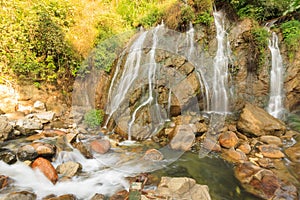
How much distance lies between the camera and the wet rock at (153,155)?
4.41 metres

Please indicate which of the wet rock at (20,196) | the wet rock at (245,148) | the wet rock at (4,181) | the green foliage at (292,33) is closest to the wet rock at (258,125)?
the wet rock at (245,148)

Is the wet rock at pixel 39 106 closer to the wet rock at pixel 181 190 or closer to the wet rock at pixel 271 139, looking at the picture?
the wet rock at pixel 181 190

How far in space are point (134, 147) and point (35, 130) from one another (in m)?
2.93

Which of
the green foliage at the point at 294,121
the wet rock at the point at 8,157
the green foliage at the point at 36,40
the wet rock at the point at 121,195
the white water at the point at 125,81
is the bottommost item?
the wet rock at the point at 121,195

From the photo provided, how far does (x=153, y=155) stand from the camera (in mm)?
4492

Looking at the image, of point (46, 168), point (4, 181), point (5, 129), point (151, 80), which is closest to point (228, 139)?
point (151, 80)

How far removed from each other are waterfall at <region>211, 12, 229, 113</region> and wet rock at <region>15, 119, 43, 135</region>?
5.56 m

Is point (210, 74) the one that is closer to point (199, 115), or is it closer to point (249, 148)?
point (199, 115)

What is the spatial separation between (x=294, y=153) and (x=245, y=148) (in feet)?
3.99

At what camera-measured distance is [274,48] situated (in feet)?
22.9

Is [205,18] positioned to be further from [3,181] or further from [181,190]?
[3,181]

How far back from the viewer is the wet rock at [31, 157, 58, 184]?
3.45m

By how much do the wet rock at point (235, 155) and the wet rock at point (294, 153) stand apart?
1.19m

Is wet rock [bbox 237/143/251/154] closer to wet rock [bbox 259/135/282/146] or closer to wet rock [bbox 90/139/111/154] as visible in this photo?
wet rock [bbox 259/135/282/146]
